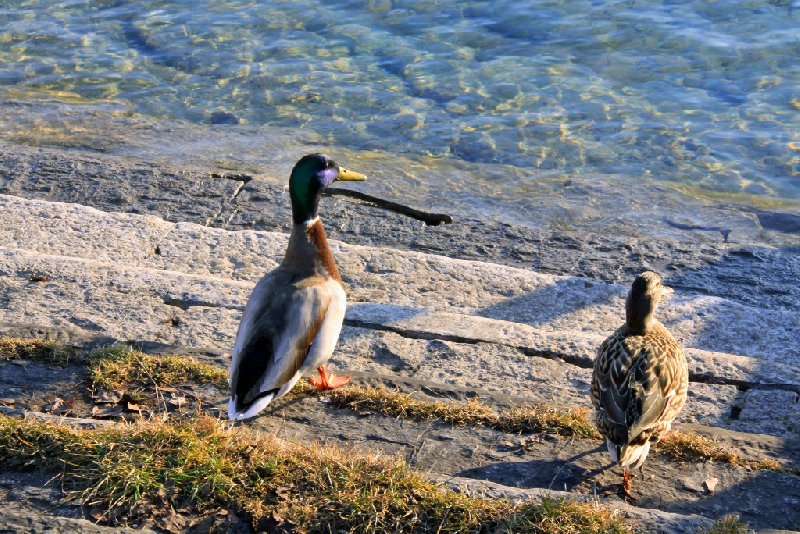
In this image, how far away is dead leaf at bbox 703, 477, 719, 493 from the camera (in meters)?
3.31

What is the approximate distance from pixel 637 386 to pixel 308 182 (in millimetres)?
1760

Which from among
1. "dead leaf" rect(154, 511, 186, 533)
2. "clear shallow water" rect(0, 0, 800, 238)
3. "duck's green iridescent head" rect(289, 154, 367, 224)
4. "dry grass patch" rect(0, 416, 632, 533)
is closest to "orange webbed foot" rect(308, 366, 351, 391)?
"dry grass patch" rect(0, 416, 632, 533)

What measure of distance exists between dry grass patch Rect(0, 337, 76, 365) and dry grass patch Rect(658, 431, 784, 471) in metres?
2.28

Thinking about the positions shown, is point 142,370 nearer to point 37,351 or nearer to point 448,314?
point 37,351

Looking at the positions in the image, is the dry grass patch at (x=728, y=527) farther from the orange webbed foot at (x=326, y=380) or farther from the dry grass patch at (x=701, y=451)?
the orange webbed foot at (x=326, y=380)

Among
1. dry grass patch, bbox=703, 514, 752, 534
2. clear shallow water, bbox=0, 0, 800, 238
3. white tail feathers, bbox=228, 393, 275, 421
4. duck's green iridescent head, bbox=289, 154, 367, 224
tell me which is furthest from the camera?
clear shallow water, bbox=0, 0, 800, 238

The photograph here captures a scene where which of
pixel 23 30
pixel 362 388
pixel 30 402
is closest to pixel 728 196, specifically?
pixel 362 388

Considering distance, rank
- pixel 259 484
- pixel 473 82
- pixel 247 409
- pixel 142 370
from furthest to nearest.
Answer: pixel 473 82
pixel 142 370
pixel 247 409
pixel 259 484

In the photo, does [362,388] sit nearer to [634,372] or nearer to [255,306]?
[255,306]

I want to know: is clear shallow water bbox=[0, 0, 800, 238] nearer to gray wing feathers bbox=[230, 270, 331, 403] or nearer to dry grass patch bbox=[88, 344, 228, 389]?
gray wing feathers bbox=[230, 270, 331, 403]

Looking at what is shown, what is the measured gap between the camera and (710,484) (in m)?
3.33

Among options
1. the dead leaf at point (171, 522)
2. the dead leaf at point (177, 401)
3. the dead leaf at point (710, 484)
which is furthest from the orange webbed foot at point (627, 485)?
the dead leaf at point (177, 401)

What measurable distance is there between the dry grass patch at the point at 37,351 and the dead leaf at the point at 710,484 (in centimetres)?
239

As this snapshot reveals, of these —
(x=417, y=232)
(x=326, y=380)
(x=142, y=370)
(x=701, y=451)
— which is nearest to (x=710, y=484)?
(x=701, y=451)
